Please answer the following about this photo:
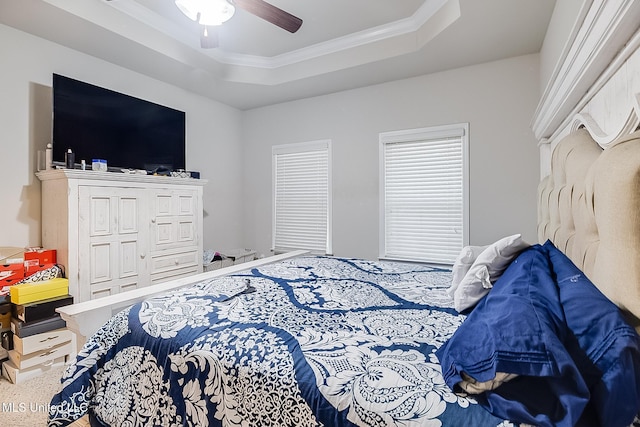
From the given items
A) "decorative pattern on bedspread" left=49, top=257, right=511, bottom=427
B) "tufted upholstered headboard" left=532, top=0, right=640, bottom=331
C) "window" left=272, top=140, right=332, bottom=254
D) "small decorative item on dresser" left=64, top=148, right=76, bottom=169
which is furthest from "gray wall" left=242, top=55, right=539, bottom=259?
"small decorative item on dresser" left=64, top=148, right=76, bottom=169

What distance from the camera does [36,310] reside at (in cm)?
218

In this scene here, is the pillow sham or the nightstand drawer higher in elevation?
the pillow sham

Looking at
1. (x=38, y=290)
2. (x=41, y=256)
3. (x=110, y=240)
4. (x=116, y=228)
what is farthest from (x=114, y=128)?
(x=38, y=290)

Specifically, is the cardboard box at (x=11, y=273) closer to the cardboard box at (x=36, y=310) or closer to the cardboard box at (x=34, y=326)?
the cardboard box at (x=36, y=310)

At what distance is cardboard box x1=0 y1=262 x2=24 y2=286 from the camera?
7.33 feet

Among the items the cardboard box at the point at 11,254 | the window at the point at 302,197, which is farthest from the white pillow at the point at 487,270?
the cardboard box at the point at 11,254

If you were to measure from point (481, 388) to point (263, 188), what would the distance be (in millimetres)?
4002

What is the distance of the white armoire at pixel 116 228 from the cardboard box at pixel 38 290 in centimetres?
8

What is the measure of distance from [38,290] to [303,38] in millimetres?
3033

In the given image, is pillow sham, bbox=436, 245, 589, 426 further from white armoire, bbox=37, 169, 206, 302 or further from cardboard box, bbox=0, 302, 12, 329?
cardboard box, bbox=0, 302, 12, 329

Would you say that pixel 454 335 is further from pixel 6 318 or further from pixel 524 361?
pixel 6 318

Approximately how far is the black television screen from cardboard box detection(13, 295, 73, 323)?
1104mm

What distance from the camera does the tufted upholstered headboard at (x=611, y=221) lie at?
2.45 feet

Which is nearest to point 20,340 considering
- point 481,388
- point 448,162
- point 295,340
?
point 295,340
